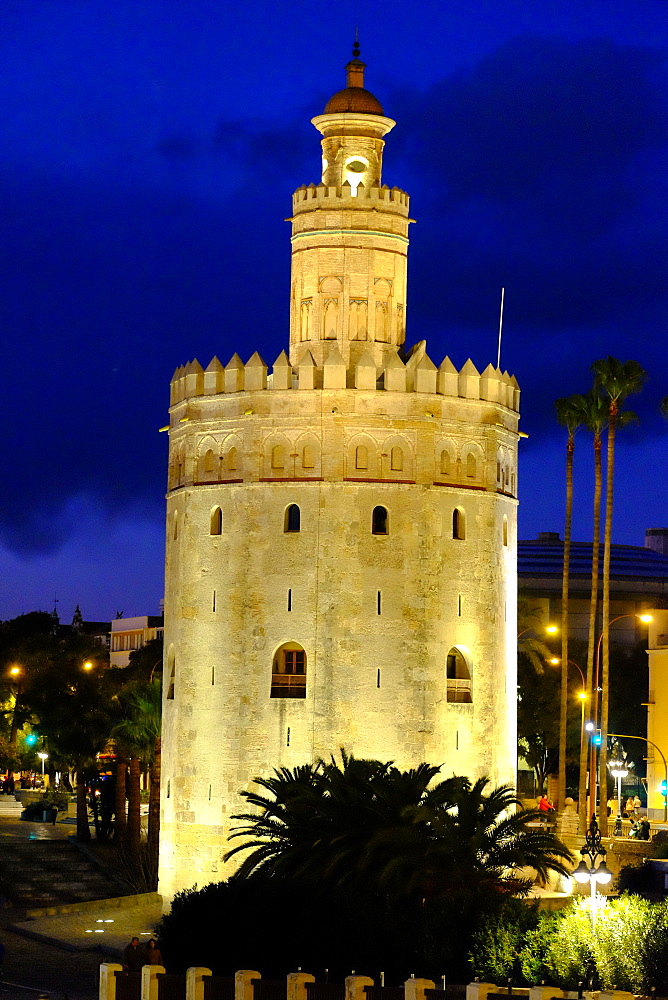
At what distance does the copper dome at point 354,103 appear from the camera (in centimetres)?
4106

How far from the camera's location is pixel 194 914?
3189 cm

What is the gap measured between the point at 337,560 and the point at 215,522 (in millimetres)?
3302

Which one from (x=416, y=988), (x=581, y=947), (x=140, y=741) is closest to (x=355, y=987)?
(x=416, y=988)

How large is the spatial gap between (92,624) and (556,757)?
70.8 m

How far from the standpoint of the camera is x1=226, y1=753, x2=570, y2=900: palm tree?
1167 inches

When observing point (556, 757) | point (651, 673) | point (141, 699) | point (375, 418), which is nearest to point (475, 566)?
point (375, 418)

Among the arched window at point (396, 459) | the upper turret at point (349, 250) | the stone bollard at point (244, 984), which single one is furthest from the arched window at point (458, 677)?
the stone bollard at point (244, 984)

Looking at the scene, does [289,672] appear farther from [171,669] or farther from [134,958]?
[134,958]

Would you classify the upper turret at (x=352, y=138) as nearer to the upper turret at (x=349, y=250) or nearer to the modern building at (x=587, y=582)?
the upper turret at (x=349, y=250)

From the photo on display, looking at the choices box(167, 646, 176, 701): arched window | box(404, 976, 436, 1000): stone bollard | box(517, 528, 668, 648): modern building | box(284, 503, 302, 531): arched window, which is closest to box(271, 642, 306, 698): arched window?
box(284, 503, 302, 531): arched window

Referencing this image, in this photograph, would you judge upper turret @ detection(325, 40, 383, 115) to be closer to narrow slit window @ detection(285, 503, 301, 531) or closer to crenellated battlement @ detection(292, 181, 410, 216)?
crenellated battlement @ detection(292, 181, 410, 216)

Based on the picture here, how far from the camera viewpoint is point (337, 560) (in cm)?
3800

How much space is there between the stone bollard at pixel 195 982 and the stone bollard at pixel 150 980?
587 millimetres

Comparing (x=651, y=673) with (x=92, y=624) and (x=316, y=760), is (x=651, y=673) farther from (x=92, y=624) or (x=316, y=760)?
(x=92, y=624)
